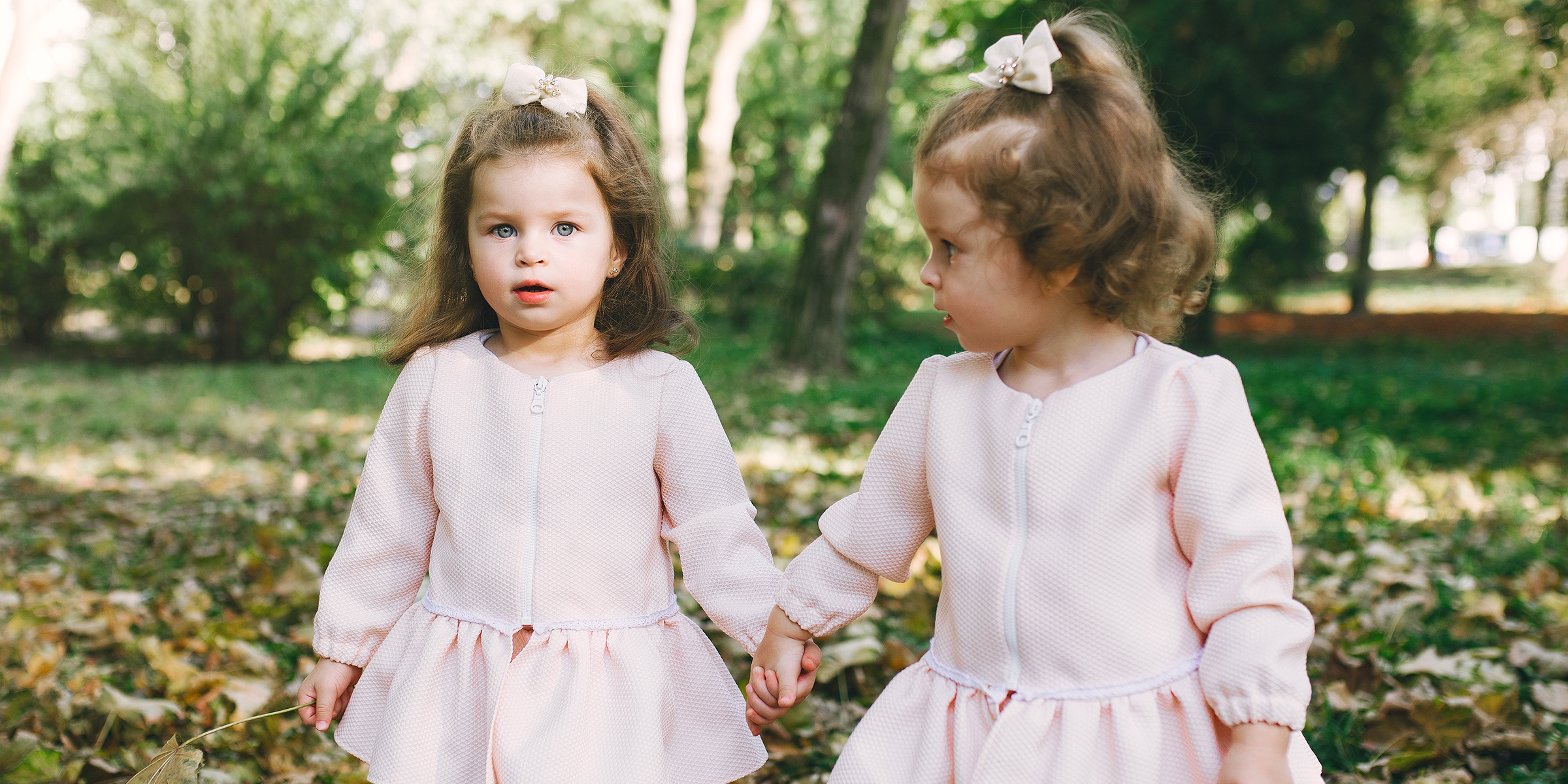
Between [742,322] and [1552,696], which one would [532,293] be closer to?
[1552,696]

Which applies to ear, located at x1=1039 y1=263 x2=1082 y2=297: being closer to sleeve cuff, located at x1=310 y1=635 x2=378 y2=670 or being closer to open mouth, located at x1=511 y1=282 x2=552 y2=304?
open mouth, located at x1=511 y1=282 x2=552 y2=304

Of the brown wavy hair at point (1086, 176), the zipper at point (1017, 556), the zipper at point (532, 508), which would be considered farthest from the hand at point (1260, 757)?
the zipper at point (532, 508)

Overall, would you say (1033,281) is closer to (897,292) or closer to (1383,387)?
(1383,387)

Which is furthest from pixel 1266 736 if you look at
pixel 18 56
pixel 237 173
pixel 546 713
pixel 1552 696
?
pixel 237 173

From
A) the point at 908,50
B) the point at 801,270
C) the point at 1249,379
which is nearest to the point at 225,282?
the point at 801,270

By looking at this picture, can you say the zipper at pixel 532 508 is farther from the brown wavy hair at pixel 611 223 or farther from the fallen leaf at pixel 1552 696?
the fallen leaf at pixel 1552 696

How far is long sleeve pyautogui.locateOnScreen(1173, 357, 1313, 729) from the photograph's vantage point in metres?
1.36

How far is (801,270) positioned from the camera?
9133 millimetres

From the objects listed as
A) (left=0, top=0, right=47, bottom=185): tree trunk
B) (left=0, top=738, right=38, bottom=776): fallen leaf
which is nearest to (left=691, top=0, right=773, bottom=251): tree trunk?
(left=0, top=0, right=47, bottom=185): tree trunk

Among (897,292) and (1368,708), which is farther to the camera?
(897,292)

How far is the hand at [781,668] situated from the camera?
1716 millimetres

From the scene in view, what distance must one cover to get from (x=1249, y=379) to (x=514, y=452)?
8.54 m

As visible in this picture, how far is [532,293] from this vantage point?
1.84 meters

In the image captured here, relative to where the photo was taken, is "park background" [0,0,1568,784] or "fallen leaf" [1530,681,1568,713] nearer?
"fallen leaf" [1530,681,1568,713]
